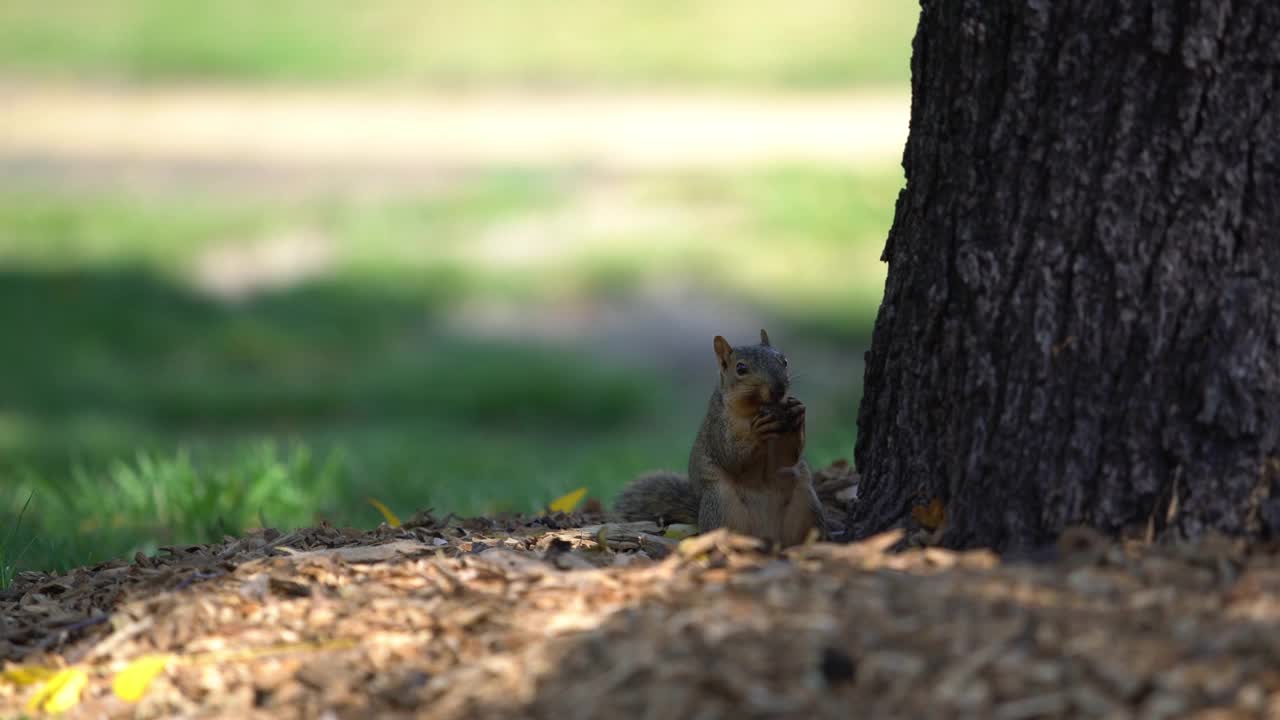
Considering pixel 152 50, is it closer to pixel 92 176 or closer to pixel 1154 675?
pixel 92 176

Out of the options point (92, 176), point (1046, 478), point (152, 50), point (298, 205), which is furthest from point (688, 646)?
point (152, 50)

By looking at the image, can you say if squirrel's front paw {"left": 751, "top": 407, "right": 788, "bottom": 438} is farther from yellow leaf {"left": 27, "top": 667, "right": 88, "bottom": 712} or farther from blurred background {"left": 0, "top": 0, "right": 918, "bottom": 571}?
blurred background {"left": 0, "top": 0, "right": 918, "bottom": 571}

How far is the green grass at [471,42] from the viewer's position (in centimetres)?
2294

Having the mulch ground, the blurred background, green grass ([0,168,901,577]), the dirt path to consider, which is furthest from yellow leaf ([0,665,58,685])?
the dirt path

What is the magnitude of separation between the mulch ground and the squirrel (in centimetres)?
40

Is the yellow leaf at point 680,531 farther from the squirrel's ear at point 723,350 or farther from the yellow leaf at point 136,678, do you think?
the yellow leaf at point 136,678

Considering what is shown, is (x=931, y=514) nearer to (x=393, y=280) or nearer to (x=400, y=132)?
(x=393, y=280)

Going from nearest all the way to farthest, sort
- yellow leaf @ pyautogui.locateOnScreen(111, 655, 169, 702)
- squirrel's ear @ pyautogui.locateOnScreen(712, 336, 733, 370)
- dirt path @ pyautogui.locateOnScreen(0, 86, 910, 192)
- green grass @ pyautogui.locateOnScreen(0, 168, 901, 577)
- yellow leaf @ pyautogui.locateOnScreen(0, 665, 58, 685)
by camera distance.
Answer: yellow leaf @ pyautogui.locateOnScreen(111, 655, 169, 702), yellow leaf @ pyautogui.locateOnScreen(0, 665, 58, 685), squirrel's ear @ pyautogui.locateOnScreen(712, 336, 733, 370), green grass @ pyautogui.locateOnScreen(0, 168, 901, 577), dirt path @ pyautogui.locateOnScreen(0, 86, 910, 192)

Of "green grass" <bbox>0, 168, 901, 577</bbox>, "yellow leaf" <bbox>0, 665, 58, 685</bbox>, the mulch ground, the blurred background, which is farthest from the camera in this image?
the blurred background

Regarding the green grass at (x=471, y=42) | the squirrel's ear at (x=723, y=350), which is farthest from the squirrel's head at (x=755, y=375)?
the green grass at (x=471, y=42)

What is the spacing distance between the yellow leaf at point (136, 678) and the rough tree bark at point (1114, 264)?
157 cm

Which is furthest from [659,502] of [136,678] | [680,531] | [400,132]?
[400,132]

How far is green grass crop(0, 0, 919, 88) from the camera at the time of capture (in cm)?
2294

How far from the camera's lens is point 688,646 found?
2.57m
